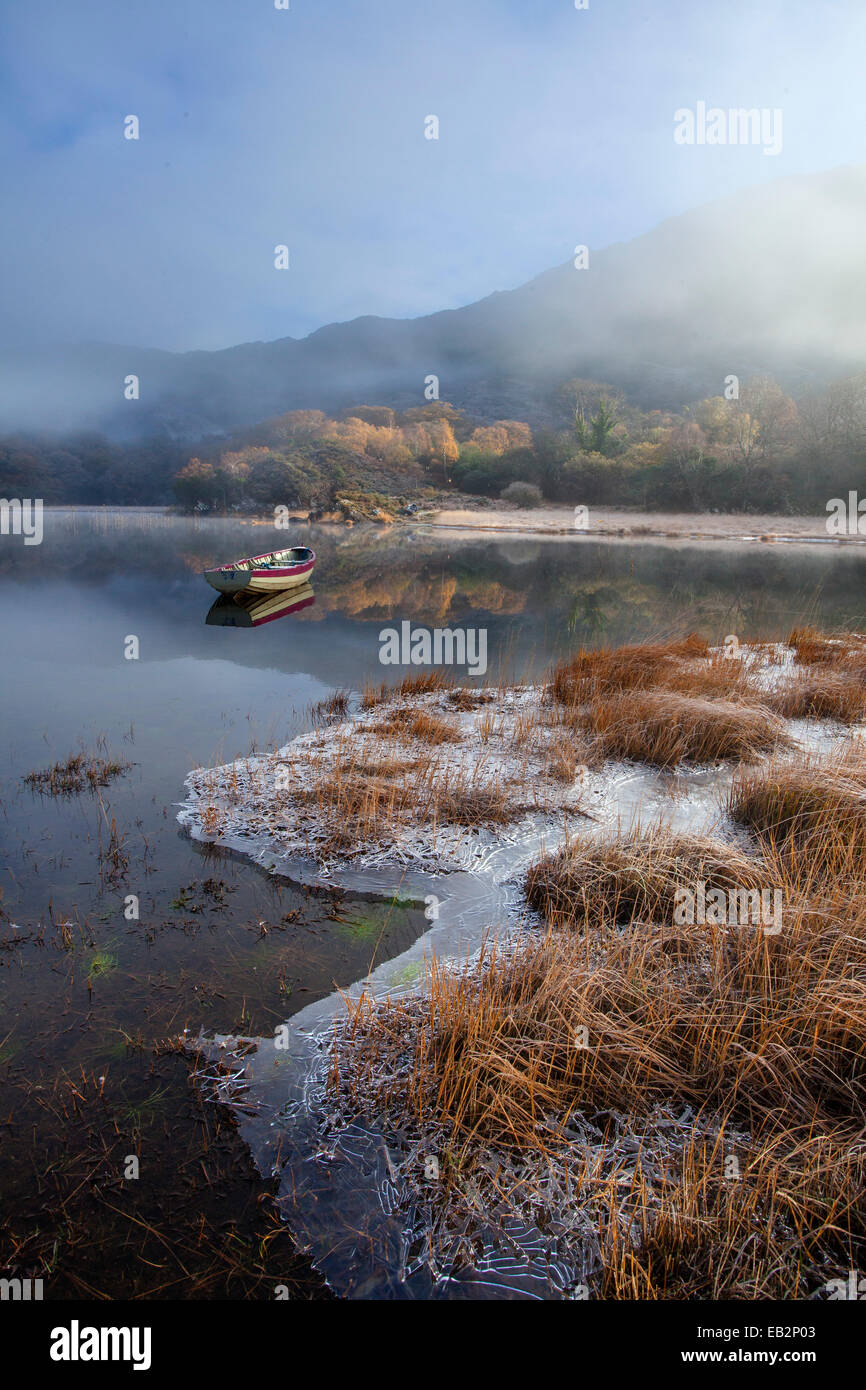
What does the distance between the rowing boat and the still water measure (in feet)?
3.31

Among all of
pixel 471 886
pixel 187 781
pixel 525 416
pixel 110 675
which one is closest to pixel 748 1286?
pixel 471 886

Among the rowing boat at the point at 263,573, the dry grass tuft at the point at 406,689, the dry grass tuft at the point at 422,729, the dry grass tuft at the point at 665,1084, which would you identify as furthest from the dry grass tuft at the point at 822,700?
the rowing boat at the point at 263,573

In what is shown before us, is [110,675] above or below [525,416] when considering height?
below

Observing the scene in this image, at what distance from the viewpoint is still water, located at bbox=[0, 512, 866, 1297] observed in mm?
4035

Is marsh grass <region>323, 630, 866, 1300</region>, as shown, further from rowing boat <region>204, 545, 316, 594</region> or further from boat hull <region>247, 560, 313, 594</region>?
boat hull <region>247, 560, 313, 594</region>

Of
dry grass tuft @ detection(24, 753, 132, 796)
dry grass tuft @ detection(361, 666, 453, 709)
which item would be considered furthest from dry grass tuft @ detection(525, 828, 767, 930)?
dry grass tuft @ detection(361, 666, 453, 709)

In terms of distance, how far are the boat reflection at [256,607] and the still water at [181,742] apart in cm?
48

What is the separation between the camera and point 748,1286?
238 cm

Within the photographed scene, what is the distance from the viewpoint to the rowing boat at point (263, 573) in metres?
18.6

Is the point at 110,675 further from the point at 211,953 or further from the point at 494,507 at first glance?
the point at 494,507

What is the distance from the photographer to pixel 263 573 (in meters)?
19.1

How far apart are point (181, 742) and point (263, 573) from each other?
36.9 feet

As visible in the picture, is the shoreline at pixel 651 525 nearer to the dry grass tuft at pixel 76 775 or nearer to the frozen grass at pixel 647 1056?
the dry grass tuft at pixel 76 775
